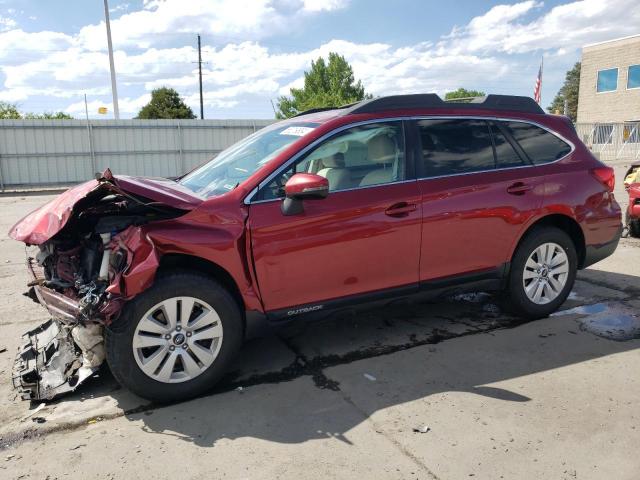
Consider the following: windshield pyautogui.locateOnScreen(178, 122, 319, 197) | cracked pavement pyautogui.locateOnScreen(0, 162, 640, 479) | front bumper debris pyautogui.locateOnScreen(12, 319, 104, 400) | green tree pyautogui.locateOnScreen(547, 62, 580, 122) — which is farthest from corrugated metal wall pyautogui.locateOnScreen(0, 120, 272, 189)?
green tree pyautogui.locateOnScreen(547, 62, 580, 122)

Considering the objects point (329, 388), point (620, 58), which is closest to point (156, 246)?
point (329, 388)

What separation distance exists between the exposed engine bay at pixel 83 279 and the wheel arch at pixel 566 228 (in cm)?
293

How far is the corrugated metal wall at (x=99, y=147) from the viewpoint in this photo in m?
19.2

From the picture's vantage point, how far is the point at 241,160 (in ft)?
13.4

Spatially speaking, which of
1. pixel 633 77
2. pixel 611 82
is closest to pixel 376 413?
pixel 633 77

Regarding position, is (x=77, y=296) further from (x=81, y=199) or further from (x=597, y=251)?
(x=597, y=251)

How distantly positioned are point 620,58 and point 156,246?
43568mm

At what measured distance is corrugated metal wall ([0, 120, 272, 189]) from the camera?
19250 millimetres

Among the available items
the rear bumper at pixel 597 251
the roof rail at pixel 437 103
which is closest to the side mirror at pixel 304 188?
the roof rail at pixel 437 103

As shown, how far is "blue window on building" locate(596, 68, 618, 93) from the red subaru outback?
4027 cm

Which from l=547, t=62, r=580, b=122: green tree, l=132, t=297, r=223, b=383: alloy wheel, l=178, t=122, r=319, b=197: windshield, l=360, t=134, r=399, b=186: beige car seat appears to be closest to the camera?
l=132, t=297, r=223, b=383: alloy wheel

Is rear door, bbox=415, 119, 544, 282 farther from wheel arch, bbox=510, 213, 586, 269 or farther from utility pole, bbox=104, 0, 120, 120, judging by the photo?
utility pole, bbox=104, 0, 120, 120

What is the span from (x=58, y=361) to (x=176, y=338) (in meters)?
1.01

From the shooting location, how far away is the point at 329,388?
11.4 ft
